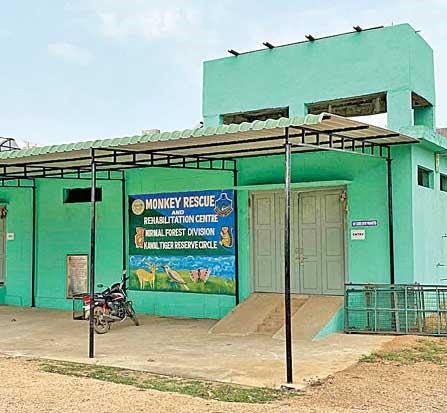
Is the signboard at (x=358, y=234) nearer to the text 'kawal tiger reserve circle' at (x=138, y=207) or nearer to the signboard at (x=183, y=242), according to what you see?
the signboard at (x=183, y=242)

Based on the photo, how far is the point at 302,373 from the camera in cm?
751

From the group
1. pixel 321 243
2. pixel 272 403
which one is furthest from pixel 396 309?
pixel 272 403

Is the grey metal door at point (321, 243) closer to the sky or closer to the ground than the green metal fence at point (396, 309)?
closer to the sky

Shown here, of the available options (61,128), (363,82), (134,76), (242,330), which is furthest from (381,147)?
(61,128)

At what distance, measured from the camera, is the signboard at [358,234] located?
431 inches

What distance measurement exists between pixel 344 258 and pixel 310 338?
1928mm

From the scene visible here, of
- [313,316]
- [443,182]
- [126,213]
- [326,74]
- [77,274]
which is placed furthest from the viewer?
[77,274]

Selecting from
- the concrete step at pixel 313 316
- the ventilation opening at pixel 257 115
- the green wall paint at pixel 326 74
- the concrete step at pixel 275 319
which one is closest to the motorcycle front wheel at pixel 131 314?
the concrete step at pixel 275 319

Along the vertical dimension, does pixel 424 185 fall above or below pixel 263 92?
below

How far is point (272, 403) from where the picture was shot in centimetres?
622

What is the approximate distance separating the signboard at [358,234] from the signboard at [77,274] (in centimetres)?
625

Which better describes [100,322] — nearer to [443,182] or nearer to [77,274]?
[77,274]

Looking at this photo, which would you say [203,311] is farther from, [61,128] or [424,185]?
[61,128]

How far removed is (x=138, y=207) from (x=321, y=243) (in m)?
4.09
